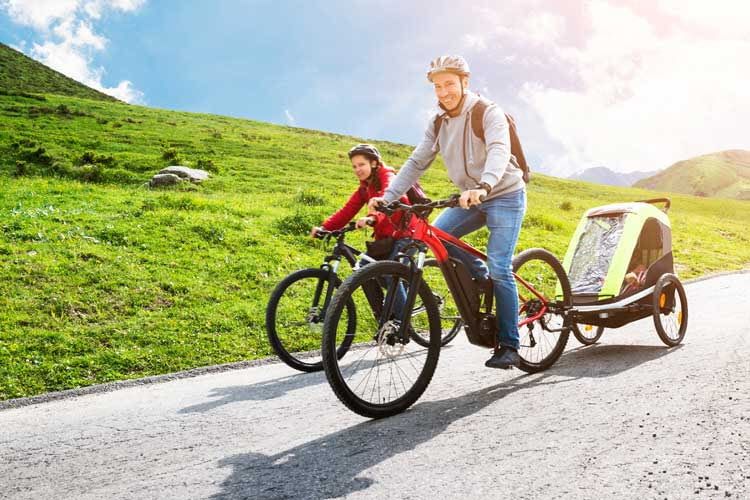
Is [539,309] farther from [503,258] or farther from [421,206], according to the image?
[421,206]

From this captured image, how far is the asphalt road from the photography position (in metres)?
3.56

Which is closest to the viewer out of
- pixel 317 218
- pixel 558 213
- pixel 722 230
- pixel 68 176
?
pixel 317 218

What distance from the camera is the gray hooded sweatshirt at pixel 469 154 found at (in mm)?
5184

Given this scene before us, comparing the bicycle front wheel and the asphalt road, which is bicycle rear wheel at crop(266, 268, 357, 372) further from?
the bicycle front wheel

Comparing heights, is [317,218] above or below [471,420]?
above

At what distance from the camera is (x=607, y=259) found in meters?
7.57

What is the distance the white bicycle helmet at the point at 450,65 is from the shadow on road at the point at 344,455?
270cm

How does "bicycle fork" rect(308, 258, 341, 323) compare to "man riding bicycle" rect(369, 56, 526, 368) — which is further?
"bicycle fork" rect(308, 258, 341, 323)

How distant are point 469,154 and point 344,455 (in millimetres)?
2718

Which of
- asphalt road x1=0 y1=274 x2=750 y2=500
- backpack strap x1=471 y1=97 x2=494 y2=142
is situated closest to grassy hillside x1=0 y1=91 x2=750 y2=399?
asphalt road x1=0 y1=274 x2=750 y2=500

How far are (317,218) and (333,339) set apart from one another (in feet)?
44.2

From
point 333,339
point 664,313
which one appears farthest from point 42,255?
point 664,313

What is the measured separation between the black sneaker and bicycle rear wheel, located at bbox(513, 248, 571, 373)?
0.75 m

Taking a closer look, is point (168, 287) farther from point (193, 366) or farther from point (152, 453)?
point (152, 453)
